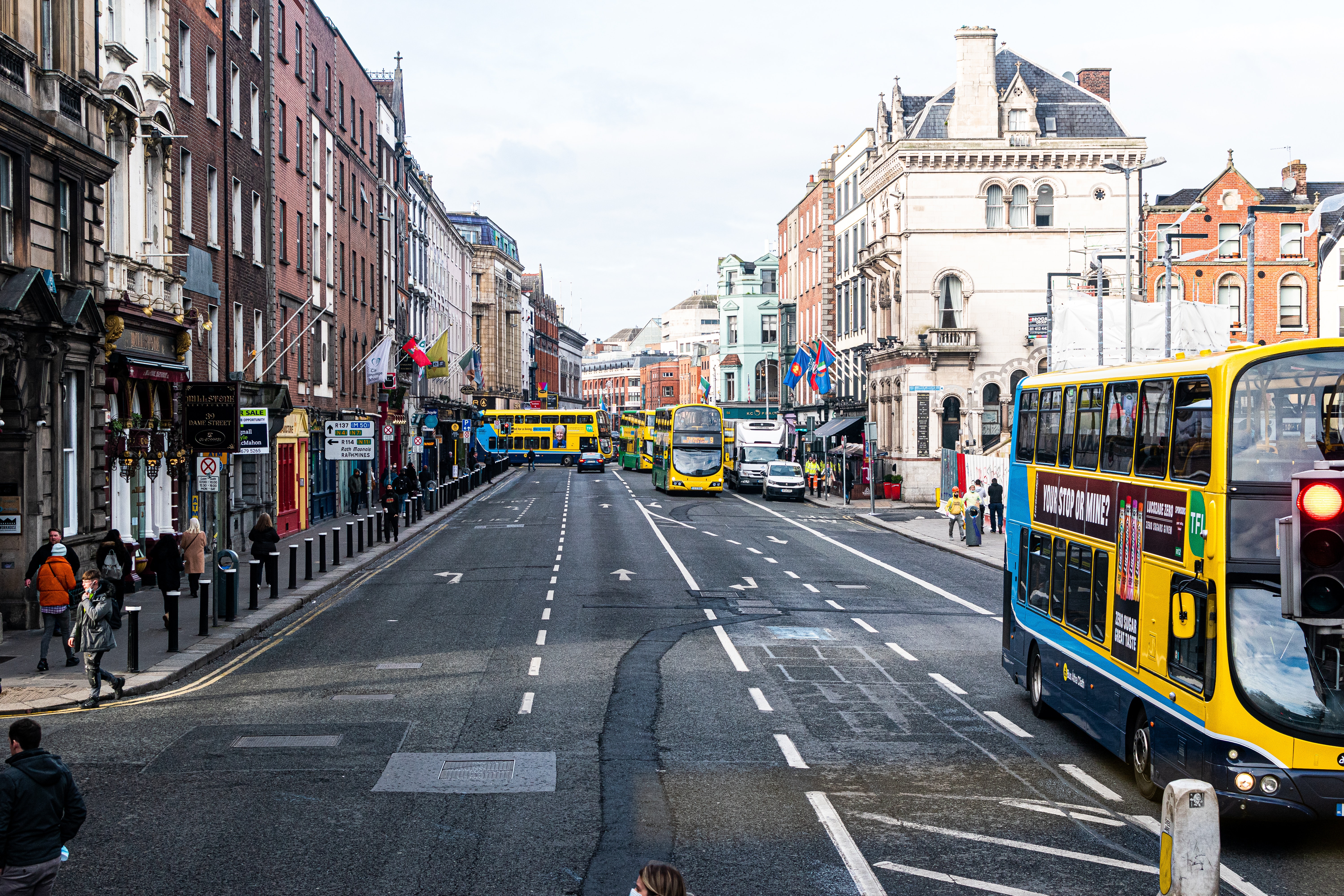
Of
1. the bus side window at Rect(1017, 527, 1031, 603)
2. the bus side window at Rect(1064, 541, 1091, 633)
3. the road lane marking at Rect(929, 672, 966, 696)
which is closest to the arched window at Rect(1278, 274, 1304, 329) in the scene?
the road lane marking at Rect(929, 672, 966, 696)

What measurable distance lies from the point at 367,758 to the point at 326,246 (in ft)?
129

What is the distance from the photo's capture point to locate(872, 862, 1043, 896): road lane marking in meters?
9.16

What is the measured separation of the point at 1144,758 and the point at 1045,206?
51859mm

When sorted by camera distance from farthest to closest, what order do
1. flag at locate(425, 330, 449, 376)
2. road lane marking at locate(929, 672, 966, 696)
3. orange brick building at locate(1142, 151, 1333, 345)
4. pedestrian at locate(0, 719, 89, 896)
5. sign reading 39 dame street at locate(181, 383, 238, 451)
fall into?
orange brick building at locate(1142, 151, 1333, 345) → flag at locate(425, 330, 449, 376) → sign reading 39 dame street at locate(181, 383, 238, 451) → road lane marking at locate(929, 672, 966, 696) → pedestrian at locate(0, 719, 89, 896)

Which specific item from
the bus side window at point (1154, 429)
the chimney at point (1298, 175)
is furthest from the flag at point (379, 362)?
the chimney at point (1298, 175)

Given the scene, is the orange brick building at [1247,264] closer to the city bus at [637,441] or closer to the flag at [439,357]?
the flag at [439,357]

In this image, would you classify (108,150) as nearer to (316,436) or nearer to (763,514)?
(316,436)

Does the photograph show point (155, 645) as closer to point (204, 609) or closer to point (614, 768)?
point (204, 609)

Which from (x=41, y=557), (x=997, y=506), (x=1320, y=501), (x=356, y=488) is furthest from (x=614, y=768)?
(x=356, y=488)

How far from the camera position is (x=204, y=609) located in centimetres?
2077

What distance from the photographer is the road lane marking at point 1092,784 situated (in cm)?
1177

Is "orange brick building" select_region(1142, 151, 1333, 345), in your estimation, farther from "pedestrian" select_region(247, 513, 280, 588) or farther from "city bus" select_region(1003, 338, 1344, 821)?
"city bus" select_region(1003, 338, 1344, 821)

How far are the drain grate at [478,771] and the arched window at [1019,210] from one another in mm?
51677

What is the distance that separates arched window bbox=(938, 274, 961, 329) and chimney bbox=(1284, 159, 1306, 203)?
20.6 m
